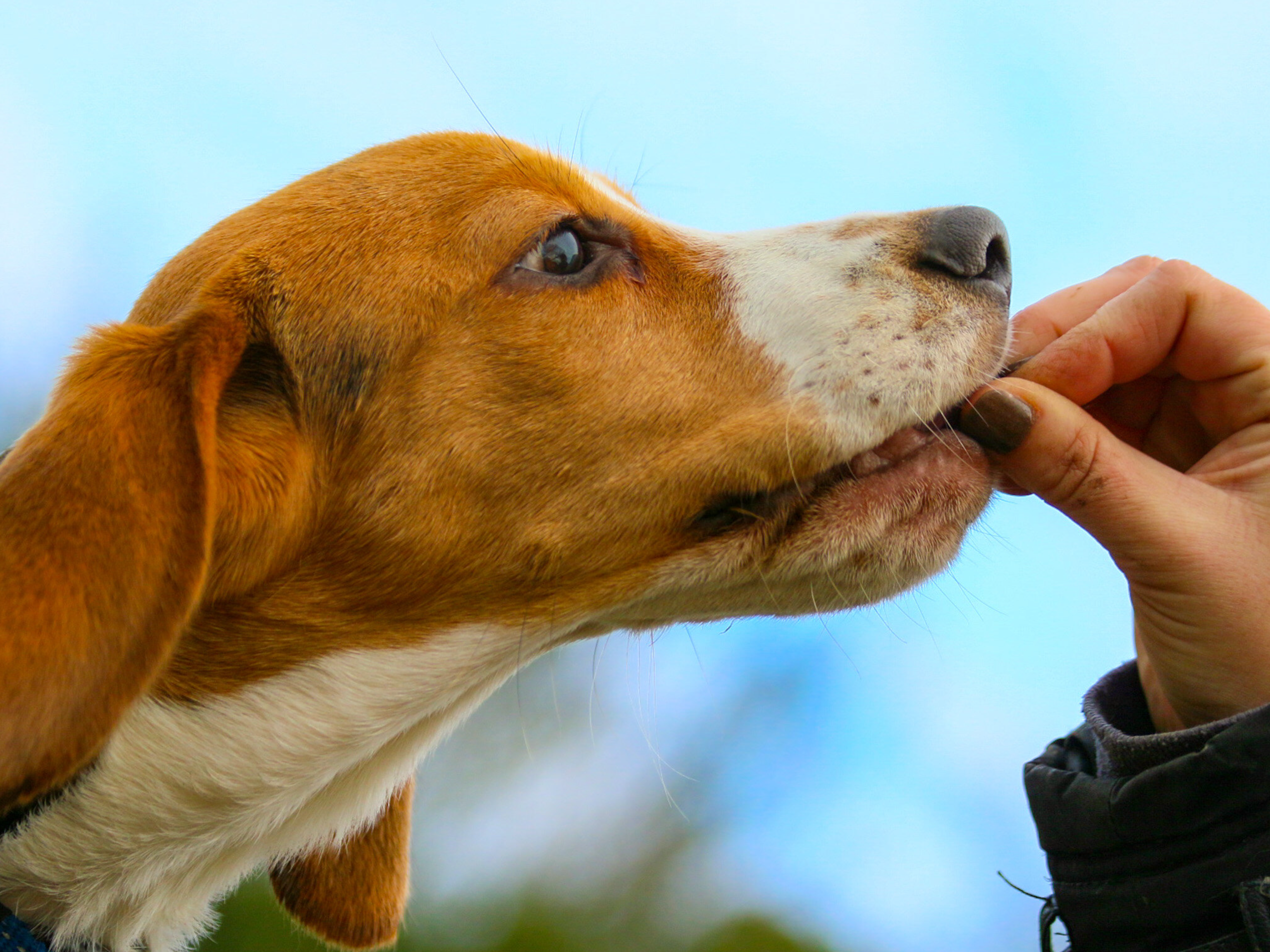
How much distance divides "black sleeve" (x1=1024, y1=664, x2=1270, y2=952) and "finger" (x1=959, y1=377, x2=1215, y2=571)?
0.39 m

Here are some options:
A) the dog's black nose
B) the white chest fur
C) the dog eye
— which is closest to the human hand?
the dog's black nose

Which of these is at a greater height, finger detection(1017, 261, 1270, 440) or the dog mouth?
finger detection(1017, 261, 1270, 440)

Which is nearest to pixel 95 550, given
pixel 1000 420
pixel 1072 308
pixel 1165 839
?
pixel 1000 420

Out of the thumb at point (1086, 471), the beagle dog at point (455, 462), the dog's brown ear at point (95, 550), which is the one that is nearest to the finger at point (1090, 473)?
the thumb at point (1086, 471)

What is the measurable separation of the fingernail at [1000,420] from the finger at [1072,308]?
42 centimetres

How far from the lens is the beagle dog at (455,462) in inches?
92.6

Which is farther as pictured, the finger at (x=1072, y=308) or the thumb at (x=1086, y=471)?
the finger at (x=1072, y=308)

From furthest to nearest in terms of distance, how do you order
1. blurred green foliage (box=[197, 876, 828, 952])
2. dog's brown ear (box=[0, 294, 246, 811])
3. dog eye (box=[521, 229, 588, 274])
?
blurred green foliage (box=[197, 876, 828, 952])
dog eye (box=[521, 229, 588, 274])
dog's brown ear (box=[0, 294, 246, 811])

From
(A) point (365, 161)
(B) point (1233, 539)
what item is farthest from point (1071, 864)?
(A) point (365, 161)

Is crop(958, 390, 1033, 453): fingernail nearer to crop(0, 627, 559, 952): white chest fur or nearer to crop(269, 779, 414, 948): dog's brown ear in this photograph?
crop(0, 627, 559, 952): white chest fur

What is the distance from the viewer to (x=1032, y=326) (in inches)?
107

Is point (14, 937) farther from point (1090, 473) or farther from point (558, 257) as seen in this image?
point (1090, 473)

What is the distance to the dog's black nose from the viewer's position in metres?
2.49

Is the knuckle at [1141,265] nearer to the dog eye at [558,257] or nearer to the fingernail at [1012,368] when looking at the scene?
the fingernail at [1012,368]
